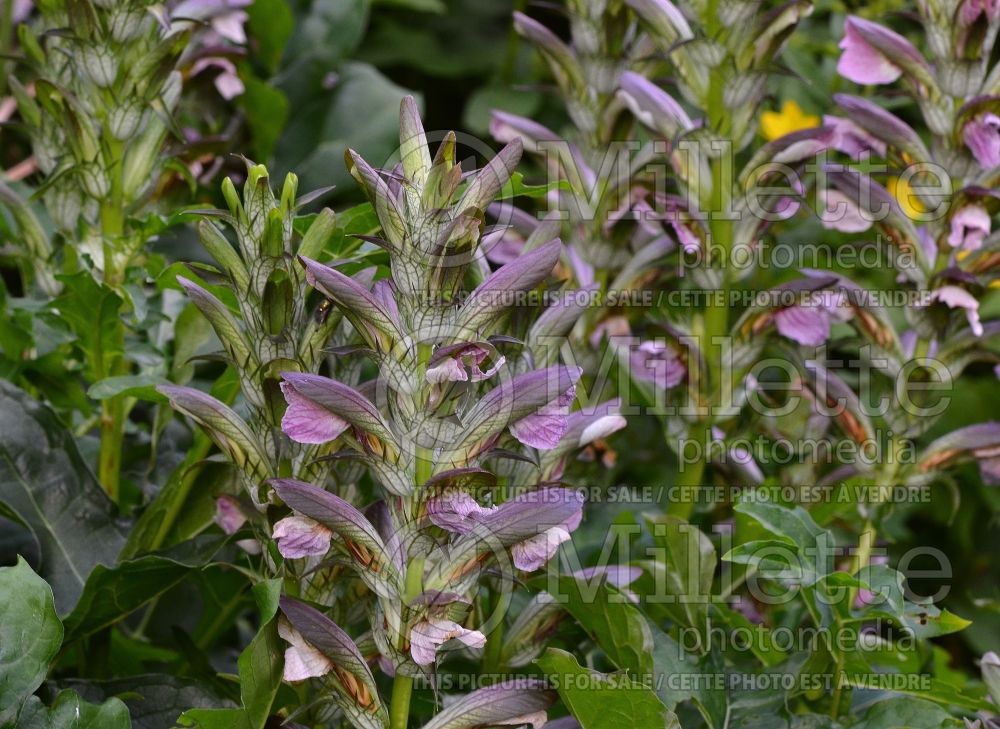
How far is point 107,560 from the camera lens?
1.48 meters

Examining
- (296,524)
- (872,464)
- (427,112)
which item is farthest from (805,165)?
(427,112)

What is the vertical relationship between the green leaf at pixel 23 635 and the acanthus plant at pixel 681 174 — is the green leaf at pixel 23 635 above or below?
below

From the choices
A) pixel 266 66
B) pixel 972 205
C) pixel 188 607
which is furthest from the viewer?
pixel 266 66

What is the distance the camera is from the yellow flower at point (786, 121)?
2.30m

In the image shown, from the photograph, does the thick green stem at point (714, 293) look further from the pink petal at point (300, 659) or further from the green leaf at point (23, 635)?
the green leaf at point (23, 635)

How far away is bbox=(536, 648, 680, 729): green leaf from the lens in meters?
1.11

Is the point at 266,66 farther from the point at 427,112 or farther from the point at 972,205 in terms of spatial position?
the point at 972,205

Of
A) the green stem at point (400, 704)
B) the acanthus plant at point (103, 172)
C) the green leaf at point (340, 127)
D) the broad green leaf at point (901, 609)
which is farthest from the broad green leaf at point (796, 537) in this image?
the green leaf at point (340, 127)

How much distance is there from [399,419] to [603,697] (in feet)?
1.05

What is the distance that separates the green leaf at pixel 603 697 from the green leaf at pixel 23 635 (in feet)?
1.57

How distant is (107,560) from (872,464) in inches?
38.6

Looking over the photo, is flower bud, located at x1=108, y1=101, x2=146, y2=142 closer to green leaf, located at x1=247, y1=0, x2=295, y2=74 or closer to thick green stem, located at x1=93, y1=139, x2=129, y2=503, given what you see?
thick green stem, located at x1=93, y1=139, x2=129, y2=503

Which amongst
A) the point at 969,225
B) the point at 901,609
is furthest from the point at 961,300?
the point at 901,609

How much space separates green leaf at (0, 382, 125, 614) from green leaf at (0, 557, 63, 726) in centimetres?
29
